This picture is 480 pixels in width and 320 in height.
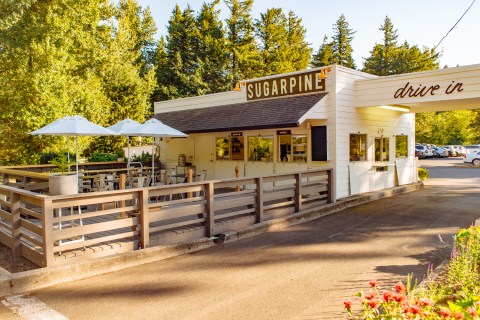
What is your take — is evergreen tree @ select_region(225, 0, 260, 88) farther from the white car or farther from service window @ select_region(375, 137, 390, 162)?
service window @ select_region(375, 137, 390, 162)

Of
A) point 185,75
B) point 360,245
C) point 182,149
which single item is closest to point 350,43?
point 185,75

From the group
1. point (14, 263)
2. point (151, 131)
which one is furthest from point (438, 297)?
point (151, 131)

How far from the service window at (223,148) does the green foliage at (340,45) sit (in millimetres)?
37733

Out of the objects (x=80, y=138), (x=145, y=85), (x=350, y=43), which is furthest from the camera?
(x=350, y=43)

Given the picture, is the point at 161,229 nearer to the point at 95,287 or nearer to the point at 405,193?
the point at 95,287

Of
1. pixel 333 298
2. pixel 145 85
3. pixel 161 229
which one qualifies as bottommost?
pixel 333 298

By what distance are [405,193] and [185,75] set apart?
26.1 m

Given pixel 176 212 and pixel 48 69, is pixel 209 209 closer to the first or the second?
pixel 176 212

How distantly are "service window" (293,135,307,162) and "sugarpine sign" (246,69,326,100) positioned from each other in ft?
5.15

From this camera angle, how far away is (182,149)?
17688 millimetres

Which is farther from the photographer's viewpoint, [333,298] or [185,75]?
[185,75]

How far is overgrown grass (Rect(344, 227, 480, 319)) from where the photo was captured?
270 centimetres

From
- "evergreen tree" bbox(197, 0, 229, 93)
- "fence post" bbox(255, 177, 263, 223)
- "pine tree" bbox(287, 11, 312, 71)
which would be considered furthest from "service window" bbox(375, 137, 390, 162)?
"pine tree" bbox(287, 11, 312, 71)

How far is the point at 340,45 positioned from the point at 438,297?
2029 inches
